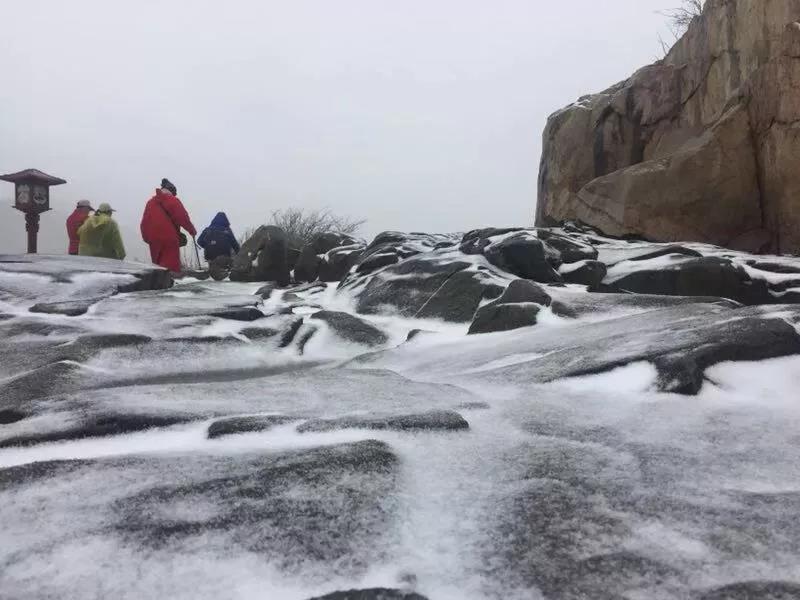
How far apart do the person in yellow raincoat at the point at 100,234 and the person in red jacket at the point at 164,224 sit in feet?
1.31

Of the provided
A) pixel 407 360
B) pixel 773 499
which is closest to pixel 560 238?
pixel 407 360

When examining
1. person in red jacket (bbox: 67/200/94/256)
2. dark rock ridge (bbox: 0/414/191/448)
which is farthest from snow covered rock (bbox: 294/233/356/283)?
dark rock ridge (bbox: 0/414/191/448)

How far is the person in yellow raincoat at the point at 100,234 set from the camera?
24.2ft

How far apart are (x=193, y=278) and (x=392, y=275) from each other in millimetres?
4415

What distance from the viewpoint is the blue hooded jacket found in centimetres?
969

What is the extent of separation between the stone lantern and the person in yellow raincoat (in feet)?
13.4

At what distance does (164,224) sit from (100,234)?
31.8 inches

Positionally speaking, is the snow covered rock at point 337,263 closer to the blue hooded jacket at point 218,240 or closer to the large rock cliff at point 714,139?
the blue hooded jacket at point 218,240

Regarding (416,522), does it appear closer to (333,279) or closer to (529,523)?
(529,523)

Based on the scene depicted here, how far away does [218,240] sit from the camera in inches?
381

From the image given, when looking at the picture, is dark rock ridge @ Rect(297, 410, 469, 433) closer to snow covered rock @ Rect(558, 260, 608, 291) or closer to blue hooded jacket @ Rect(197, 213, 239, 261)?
snow covered rock @ Rect(558, 260, 608, 291)

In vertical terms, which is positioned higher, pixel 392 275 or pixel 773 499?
pixel 392 275

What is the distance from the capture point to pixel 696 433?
171cm

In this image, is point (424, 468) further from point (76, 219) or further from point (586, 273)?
point (76, 219)
